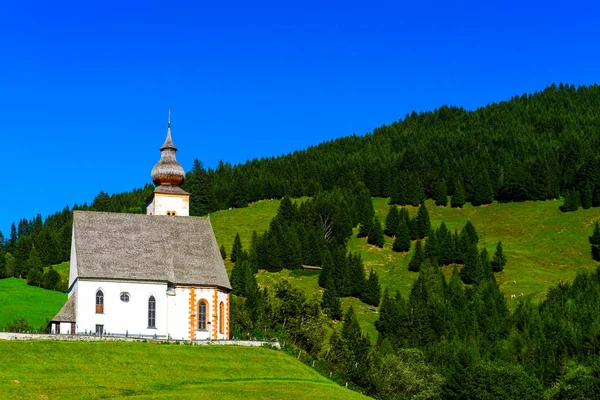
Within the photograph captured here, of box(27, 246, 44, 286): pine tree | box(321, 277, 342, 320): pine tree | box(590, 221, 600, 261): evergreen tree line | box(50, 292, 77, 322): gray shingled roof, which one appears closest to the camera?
box(50, 292, 77, 322): gray shingled roof

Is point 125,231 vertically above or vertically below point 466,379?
above

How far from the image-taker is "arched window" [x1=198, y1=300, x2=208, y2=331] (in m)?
82.1

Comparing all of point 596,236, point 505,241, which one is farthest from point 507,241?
point 596,236

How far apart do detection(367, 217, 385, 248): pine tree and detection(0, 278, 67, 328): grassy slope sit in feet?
165

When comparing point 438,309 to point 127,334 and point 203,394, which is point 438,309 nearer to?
point 127,334

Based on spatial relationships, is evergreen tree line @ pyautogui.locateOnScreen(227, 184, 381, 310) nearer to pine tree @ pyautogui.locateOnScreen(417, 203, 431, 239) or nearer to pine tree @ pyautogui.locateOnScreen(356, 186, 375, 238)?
pine tree @ pyautogui.locateOnScreen(356, 186, 375, 238)

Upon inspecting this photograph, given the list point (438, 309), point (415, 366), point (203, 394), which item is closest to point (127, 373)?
point (203, 394)

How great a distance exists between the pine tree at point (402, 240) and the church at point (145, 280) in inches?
3073

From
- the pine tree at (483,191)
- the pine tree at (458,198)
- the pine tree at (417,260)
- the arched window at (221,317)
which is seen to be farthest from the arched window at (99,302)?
the pine tree at (483,191)

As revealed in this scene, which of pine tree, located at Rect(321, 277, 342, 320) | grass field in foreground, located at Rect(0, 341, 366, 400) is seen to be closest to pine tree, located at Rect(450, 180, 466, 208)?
pine tree, located at Rect(321, 277, 342, 320)

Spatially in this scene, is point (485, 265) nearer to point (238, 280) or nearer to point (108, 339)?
point (238, 280)

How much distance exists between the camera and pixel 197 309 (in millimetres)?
82062

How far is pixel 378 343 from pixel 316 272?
35.8 meters

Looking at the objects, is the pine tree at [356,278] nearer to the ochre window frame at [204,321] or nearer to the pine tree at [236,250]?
the pine tree at [236,250]
